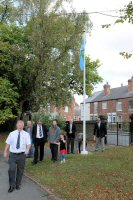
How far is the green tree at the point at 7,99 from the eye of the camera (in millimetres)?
32875

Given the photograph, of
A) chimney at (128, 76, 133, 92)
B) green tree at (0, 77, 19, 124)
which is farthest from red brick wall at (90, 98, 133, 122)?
green tree at (0, 77, 19, 124)

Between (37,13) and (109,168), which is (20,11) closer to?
(37,13)

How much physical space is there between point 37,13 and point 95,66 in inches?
548

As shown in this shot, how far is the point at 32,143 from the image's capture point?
54.9 ft

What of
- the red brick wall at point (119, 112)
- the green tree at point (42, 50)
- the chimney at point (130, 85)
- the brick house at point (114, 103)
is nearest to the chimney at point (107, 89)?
the brick house at point (114, 103)

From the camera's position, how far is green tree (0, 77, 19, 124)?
32.9m

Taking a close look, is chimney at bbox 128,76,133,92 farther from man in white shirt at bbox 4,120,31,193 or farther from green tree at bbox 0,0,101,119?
man in white shirt at bbox 4,120,31,193

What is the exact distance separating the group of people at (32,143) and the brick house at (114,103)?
49.6 metres

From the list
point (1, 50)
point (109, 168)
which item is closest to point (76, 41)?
point (1, 50)

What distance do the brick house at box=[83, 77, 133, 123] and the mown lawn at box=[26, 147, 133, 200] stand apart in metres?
54.0

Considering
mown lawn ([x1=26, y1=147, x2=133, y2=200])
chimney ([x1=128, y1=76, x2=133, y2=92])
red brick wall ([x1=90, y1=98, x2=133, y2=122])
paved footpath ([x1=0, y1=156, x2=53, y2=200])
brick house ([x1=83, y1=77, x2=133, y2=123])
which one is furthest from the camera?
brick house ([x1=83, y1=77, x2=133, y2=123])

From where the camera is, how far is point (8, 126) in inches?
1677

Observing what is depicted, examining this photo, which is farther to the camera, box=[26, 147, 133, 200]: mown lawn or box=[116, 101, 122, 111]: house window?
box=[116, 101, 122, 111]: house window

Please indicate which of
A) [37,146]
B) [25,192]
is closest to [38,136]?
[37,146]
